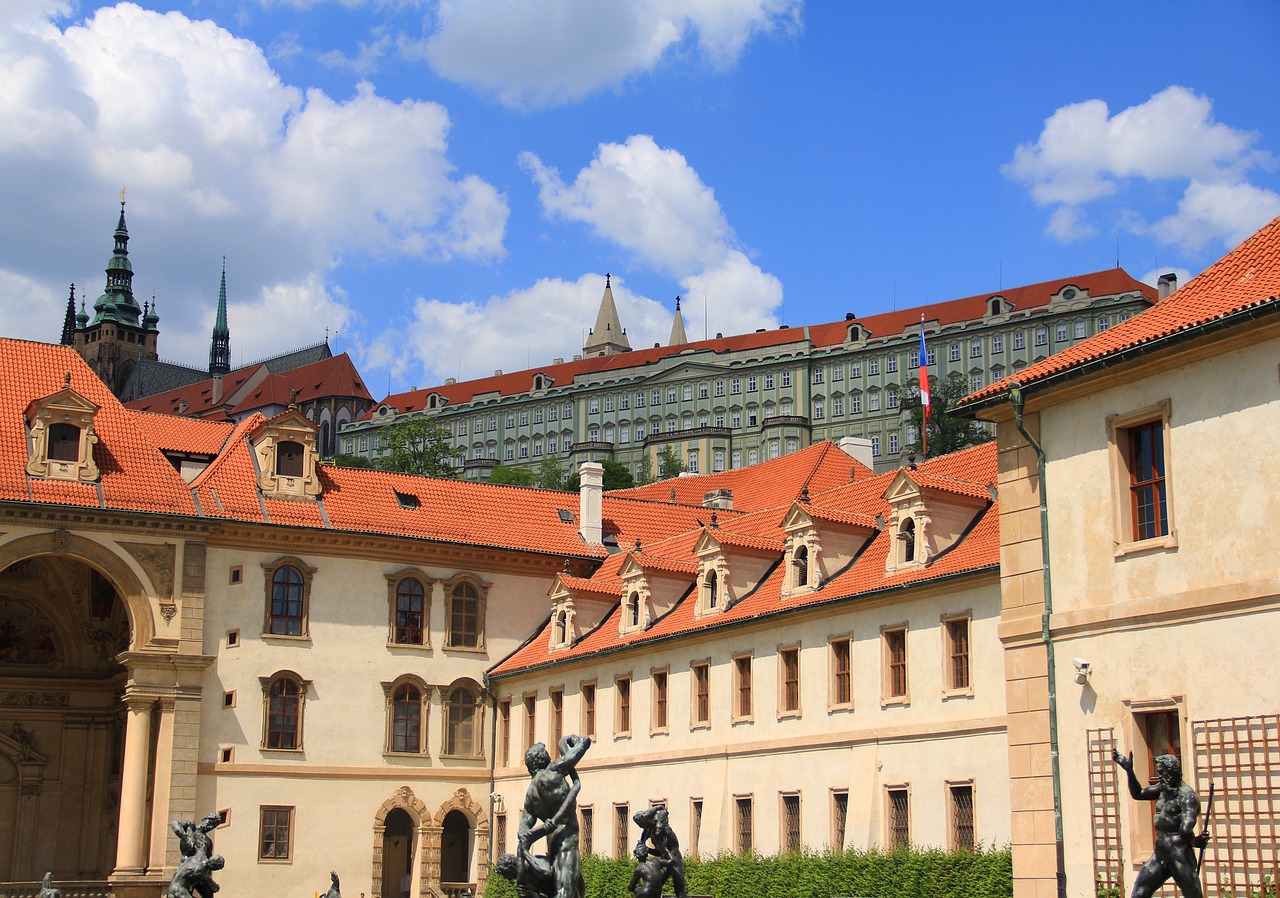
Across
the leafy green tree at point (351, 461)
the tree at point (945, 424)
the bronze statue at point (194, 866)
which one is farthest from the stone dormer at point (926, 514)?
the leafy green tree at point (351, 461)

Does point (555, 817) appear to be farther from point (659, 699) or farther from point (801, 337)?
point (801, 337)

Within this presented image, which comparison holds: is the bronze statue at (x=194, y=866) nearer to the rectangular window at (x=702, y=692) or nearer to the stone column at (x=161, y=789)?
the rectangular window at (x=702, y=692)

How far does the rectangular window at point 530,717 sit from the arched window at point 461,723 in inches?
106

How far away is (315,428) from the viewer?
52312 mm

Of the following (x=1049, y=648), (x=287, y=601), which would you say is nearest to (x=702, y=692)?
(x=287, y=601)

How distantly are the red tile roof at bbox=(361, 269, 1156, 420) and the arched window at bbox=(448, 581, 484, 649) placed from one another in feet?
300

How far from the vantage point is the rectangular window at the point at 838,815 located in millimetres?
35531

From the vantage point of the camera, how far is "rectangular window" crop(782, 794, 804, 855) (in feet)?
122

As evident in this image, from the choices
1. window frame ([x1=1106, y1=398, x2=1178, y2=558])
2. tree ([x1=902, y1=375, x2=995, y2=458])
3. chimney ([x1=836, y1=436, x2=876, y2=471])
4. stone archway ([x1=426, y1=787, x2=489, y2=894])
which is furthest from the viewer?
tree ([x1=902, y1=375, x2=995, y2=458])

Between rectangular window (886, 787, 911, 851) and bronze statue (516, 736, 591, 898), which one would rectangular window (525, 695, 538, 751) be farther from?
bronze statue (516, 736, 591, 898)

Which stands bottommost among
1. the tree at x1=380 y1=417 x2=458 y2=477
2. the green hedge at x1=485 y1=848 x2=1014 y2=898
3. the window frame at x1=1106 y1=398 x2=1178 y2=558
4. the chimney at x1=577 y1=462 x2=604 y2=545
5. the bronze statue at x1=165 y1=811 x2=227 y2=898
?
the green hedge at x1=485 y1=848 x2=1014 y2=898

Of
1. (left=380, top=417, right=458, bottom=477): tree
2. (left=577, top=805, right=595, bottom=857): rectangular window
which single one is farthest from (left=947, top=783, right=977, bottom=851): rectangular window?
(left=380, top=417, right=458, bottom=477): tree

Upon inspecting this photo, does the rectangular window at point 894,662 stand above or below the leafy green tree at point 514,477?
below

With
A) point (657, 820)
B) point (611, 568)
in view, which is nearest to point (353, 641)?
point (611, 568)
